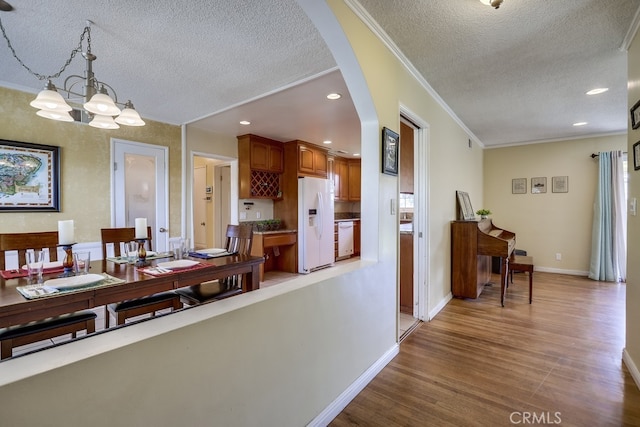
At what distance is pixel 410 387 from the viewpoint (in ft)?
6.31

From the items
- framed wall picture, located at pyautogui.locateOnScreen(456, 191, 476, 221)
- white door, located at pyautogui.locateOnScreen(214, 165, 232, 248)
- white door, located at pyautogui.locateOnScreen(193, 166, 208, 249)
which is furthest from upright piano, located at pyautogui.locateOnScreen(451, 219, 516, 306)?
white door, located at pyautogui.locateOnScreen(193, 166, 208, 249)

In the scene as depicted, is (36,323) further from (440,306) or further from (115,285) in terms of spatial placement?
(440,306)

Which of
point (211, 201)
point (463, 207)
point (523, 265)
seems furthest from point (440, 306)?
point (211, 201)

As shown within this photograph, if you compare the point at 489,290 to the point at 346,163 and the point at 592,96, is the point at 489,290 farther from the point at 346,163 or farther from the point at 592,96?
the point at 346,163

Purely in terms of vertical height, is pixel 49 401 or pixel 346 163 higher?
pixel 346 163

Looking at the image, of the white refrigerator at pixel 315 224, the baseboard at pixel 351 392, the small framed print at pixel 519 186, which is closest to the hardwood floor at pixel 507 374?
the baseboard at pixel 351 392

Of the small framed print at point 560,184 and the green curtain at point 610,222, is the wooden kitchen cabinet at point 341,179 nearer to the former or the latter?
the small framed print at point 560,184

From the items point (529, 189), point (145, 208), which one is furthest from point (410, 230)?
point (529, 189)

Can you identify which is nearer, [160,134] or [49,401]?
[49,401]

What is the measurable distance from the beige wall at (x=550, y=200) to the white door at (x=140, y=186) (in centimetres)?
551

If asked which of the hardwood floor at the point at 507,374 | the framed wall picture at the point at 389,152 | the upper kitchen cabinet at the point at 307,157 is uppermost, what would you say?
the upper kitchen cabinet at the point at 307,157

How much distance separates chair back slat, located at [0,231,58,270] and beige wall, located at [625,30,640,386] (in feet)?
13.3

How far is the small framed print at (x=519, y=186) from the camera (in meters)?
5.50

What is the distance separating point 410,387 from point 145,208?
3.63 meters
